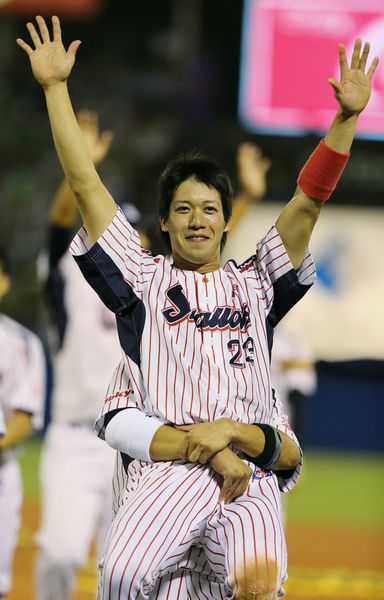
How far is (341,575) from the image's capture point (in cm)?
884

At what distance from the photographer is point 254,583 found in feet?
Answer: 11.1

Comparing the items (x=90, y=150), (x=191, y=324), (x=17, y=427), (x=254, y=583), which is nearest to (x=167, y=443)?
(x=191, y=324)

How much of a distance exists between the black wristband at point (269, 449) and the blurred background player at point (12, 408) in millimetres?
2182

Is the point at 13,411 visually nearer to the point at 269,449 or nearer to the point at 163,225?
the point at 163,225

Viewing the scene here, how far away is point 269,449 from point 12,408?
243 centimetres

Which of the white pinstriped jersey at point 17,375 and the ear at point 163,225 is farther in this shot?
the white pinstriped jersey at point 17,375

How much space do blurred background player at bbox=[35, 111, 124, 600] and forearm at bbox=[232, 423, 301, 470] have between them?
2.49m

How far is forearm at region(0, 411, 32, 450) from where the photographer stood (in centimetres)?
563

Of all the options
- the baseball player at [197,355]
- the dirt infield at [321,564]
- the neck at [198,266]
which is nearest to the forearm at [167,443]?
the baseball player at [197,355]

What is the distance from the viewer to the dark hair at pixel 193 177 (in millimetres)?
3869

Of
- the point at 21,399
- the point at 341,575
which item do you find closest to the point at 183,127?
the point at 341,575

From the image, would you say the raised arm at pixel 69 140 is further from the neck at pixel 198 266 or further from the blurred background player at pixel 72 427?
the blurred background player at pixel 72 427

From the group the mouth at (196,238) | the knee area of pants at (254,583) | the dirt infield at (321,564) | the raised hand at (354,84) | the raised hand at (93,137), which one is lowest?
the knee area of pants at (254,583)

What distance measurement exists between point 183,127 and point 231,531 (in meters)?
16.0
